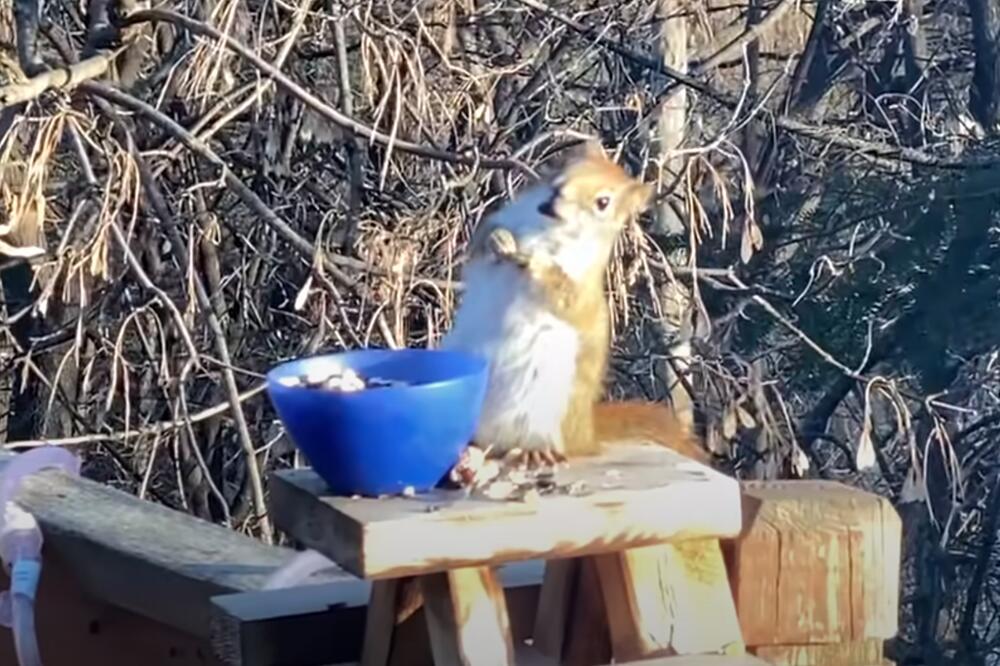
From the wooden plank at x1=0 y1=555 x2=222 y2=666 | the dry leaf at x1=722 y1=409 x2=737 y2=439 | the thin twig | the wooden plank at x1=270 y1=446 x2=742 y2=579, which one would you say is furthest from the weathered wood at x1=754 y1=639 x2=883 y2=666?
the thin twig

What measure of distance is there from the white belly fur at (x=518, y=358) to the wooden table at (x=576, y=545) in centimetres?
8

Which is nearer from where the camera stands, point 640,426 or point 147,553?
point 640,426

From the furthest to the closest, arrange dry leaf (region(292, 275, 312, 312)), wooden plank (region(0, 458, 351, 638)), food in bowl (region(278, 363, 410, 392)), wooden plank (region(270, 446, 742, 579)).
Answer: dry leaf (region(292, 275, 312, 312))
wooden plank (region(0, 458, 351, 638))
food in bowl (region(278, 363, 410, 392))
wooden plank (region(270, 446, 742, 579))

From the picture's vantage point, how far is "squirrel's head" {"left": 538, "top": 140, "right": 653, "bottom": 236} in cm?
149

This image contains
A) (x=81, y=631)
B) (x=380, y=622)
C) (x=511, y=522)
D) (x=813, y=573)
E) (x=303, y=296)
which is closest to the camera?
(x=511, y=522)

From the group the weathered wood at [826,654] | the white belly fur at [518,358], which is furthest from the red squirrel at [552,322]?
the weathered wood at [826,654]

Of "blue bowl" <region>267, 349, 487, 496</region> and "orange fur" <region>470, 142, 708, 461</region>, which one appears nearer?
"blue bowl" <region>267, 349, 487, 496</region>

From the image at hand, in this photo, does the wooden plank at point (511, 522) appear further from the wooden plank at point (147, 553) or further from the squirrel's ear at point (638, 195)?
the wooden plank at point (147, 553)

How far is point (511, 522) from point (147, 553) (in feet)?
2.21

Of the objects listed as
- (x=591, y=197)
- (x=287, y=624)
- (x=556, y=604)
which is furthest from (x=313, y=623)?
(x=591, y=197)

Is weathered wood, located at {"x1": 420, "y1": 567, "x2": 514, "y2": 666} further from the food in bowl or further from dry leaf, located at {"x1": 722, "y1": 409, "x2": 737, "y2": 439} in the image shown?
dry leaf, located at {"x1": 722, "y1": 409, "x2": 737, "y2": 439}

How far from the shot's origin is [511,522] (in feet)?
3.90

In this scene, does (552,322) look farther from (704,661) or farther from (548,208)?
(704,661)

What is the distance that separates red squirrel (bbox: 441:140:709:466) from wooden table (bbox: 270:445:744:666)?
0.09 meters
